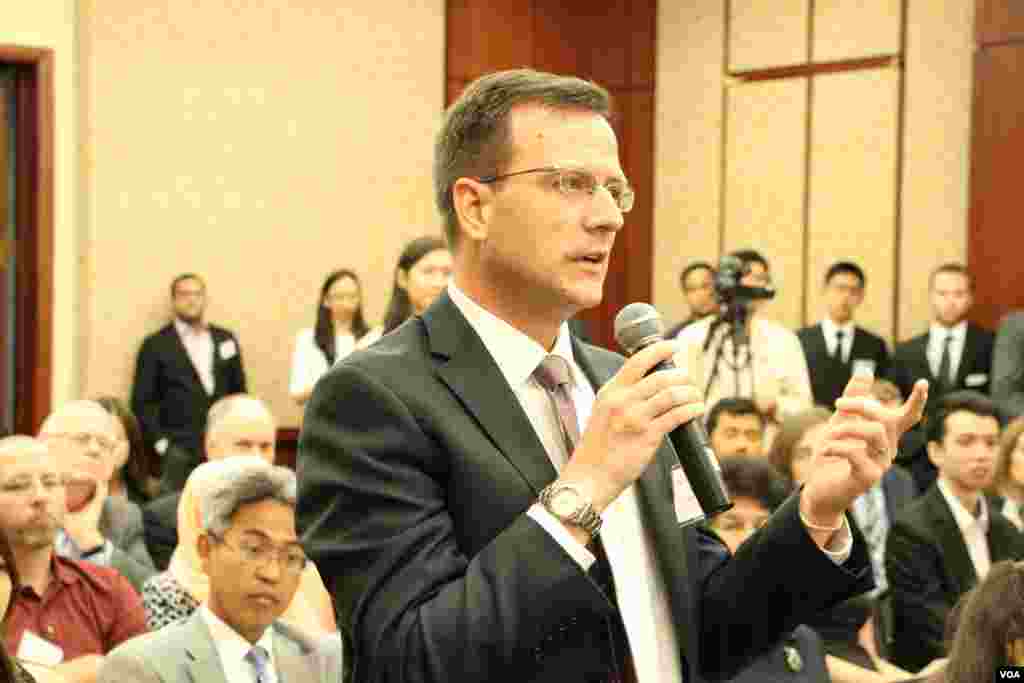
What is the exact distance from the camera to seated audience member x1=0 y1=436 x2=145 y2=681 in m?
3.85

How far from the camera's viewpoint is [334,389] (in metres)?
1.67

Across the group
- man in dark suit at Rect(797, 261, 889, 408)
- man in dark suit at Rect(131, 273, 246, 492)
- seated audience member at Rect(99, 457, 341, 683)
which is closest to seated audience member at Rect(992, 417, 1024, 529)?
man in dark suit at Rect(797, 261, 889, 408)

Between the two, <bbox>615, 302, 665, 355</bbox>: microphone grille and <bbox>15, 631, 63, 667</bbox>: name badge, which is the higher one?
<bbox>615, 302, 665, 355</bbox>: microphone grille

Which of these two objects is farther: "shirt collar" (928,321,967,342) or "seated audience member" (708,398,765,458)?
"shirt collar" (928,321,967,342)

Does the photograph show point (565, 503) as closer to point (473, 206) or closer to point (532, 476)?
point (532, 476)

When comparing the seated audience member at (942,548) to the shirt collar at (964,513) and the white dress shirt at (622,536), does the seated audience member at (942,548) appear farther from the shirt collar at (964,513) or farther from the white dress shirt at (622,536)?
the white dress shirt at (622,536)

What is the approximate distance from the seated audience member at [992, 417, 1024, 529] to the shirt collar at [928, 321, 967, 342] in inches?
101

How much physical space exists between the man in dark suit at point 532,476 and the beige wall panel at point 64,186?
22.8ft

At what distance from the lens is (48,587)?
3.96m

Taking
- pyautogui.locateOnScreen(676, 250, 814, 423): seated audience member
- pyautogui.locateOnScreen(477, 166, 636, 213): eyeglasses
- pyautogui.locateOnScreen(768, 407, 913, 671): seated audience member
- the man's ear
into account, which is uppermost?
pyautogui.locateOnScreen(477, 166, 636, 213): eyeglasses

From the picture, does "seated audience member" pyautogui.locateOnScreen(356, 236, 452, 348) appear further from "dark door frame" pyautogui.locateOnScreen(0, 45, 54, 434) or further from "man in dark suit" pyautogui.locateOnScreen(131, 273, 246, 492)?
"dark door frame" pyautogui.locateOnScreen(0, 45, 54, 434)

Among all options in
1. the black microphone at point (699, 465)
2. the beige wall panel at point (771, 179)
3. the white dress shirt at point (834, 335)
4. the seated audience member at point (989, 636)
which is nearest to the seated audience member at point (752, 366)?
the white dress shirt at point (834, 335)

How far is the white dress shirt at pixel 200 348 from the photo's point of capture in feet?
28.5

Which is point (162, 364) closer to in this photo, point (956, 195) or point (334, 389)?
point (956, 195)
